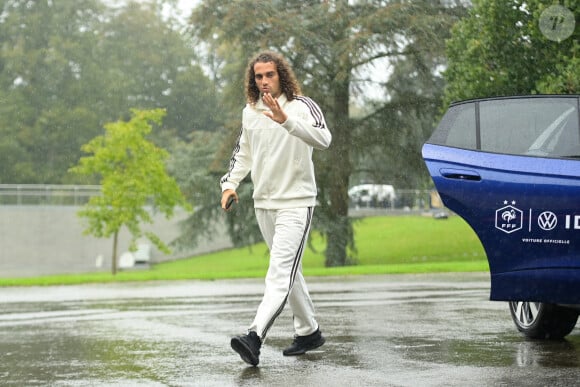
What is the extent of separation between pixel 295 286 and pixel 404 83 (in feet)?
94.9

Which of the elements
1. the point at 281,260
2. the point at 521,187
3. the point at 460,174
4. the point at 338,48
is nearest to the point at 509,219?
the point at 521,187

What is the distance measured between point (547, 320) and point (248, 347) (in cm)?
229

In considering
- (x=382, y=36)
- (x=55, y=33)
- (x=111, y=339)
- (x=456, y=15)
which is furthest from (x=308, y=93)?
(x=55, y=33)

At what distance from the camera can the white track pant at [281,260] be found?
7074 mm

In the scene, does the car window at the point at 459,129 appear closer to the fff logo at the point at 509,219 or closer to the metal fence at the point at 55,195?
the fff logo at the point at 509,219

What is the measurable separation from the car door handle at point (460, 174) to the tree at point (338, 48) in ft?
85.3

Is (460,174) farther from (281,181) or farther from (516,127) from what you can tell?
(281,181)

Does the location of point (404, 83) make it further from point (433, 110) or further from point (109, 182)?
point (109, 182)

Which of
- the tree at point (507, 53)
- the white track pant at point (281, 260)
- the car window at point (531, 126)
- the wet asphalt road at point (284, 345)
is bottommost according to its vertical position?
the wet asphalt road at point (284, 345)

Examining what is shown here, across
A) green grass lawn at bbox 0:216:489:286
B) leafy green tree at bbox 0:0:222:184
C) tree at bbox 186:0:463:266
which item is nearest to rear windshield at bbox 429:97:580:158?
tree at bbox 186:0:463:266

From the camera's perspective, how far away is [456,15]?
111 ft

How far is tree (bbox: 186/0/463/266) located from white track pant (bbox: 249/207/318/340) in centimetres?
2570

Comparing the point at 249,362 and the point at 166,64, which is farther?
the point at 166,64

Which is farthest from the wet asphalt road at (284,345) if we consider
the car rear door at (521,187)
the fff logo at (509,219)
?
the fff logo at (509,219)
